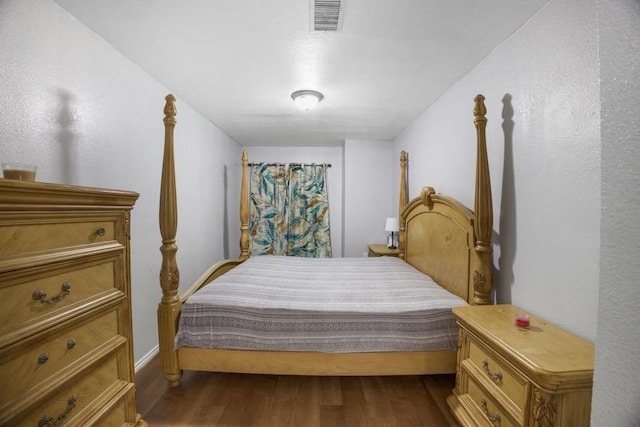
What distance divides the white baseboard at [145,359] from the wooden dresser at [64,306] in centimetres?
88

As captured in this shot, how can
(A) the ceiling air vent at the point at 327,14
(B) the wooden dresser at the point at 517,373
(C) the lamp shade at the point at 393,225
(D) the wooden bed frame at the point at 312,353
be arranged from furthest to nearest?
1. (C) the lamp shade at the point at 393,225
2. (D) the wooden bed frame at the point at 312,353
3. (A) the ceiling air vent at the point at 327,14
4. (B) the wooden dresser at the point at 517,373

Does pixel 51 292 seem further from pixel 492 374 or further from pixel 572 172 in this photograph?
pixel 572 172

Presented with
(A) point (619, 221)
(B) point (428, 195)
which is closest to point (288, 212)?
(B) point (428, 195)

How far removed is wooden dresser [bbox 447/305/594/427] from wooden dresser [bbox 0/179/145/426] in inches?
61.3

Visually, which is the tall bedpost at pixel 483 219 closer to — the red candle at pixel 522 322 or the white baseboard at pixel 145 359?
the red candle at pixel 522 322

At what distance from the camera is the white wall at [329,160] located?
467 cm

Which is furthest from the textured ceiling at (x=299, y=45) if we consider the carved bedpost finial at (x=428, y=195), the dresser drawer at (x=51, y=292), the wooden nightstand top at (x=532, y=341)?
the wooden nightstand top at (x=532, y=341)

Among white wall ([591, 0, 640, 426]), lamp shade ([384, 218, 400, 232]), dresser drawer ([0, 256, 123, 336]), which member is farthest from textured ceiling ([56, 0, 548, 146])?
lamp shade ([384, 218, 400, 232])

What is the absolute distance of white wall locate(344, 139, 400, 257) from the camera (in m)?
4.21

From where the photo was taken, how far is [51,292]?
0.89m

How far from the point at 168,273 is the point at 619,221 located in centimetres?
195

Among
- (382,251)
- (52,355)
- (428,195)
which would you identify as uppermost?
(428,195)

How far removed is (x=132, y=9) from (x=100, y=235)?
1171mm

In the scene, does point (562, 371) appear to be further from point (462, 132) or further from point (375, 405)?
point (462, 132)
